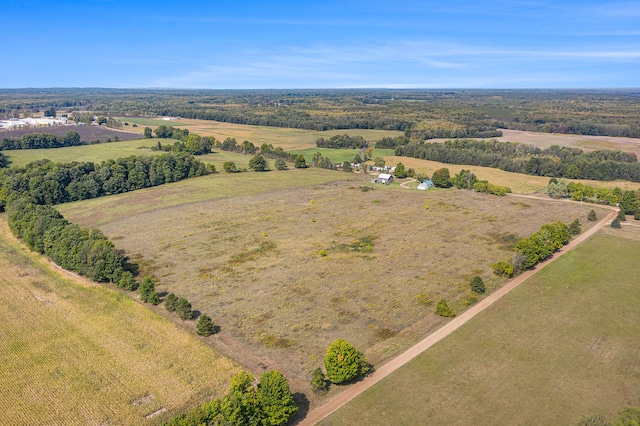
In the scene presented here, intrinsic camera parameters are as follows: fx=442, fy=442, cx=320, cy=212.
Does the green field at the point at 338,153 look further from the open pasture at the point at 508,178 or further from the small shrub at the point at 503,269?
the small shrub at the point at 503,269

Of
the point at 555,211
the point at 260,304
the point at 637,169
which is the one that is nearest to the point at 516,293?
the point at 260,304

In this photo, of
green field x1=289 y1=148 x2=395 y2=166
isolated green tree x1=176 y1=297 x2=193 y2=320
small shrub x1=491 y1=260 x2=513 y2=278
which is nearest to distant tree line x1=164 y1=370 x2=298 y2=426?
isolated green tree x1=176 y1=297 x2=193 y2=320

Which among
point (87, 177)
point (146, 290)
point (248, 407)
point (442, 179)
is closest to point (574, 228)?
point (442, 179)

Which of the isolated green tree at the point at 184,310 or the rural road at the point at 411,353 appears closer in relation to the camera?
the rural road at the point at 411,353

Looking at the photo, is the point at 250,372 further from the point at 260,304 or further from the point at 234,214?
the point at 234,214

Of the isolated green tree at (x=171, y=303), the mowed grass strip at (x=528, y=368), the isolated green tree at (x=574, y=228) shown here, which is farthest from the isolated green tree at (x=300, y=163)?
the isolated green tree at (x=171, y=303)

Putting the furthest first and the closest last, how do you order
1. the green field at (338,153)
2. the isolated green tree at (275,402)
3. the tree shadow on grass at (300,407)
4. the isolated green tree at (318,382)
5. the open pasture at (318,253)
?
the green field at (338,153)
the open pasture at (318,253)
the isolated green tree at (318,382)
the tree shadow on grass at (300,407)
the isolated green tree at (275,402)

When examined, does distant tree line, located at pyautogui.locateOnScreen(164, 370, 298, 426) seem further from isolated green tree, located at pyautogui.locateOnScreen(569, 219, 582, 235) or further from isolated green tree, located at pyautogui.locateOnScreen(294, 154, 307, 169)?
isolated green tree, located at pyautogui.locateOnScreen(294, 154, 307, 169)
